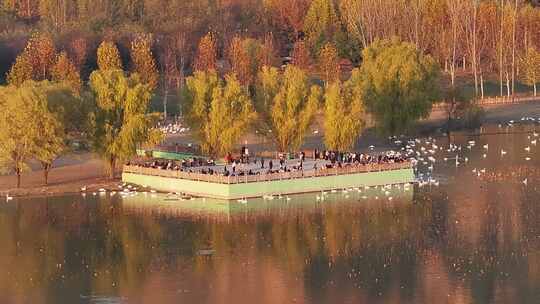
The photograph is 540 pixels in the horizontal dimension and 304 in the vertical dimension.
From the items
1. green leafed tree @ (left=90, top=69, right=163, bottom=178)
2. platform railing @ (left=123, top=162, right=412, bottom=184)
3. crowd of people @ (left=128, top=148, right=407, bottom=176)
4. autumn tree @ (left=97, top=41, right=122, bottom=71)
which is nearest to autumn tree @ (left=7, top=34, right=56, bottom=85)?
autumn tree @ (left=97, top=41, right=122, bottom=71)

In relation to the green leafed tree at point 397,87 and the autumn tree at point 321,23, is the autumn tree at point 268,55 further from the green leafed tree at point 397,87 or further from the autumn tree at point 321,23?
the green leafed tree at point 397,87

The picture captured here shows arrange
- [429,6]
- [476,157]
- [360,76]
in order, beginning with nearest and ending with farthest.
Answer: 1. [476,157]
2. [360,76]
3. [429,6]

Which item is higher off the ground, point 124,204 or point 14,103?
point 14,103

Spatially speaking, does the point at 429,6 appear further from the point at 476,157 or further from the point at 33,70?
the point at 476,157

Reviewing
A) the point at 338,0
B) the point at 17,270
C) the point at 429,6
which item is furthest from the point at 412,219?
the point at 338,0

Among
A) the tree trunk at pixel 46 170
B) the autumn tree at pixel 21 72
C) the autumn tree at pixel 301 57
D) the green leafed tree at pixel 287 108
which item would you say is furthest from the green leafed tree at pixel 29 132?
the autumn tree at pixel 301 57

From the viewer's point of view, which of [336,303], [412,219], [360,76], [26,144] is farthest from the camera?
[360,76]

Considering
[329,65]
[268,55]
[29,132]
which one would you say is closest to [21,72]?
[268,55]
